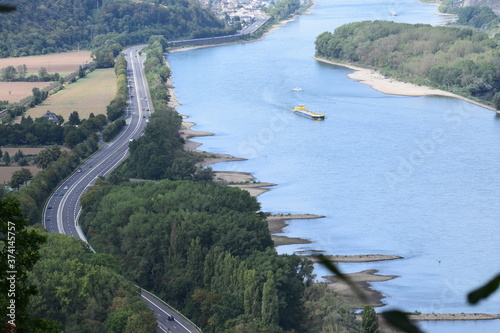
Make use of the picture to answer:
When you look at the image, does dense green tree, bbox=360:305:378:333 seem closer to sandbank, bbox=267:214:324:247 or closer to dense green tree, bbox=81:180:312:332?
dense green tree, bbox=81:180:312:332

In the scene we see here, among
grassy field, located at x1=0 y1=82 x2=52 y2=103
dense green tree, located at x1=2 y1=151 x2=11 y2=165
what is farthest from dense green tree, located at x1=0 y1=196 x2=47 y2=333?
grassy field, located at x1=0 y1=82 x2=52 y2=103

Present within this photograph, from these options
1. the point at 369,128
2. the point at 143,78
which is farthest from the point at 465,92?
the point at 143,78

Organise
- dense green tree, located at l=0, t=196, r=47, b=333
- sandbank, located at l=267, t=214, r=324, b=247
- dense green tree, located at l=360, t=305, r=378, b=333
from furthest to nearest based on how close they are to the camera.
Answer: sandbank, located at l=267, t=214, r=324, b=247
dense green tree, located at l=360, t=305, r=378, b=333
dense green tree, located at l=0, t=196, r=47, b=333

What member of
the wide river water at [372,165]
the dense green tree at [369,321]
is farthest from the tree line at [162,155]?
the dense green tree at [369,321]

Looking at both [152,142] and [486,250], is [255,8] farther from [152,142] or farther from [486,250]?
[486,250]

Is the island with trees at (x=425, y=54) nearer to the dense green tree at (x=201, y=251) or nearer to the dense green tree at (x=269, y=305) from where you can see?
the dense green tree at (x=201, y=251)

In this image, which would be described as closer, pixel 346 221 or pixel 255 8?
pixel 346 221
